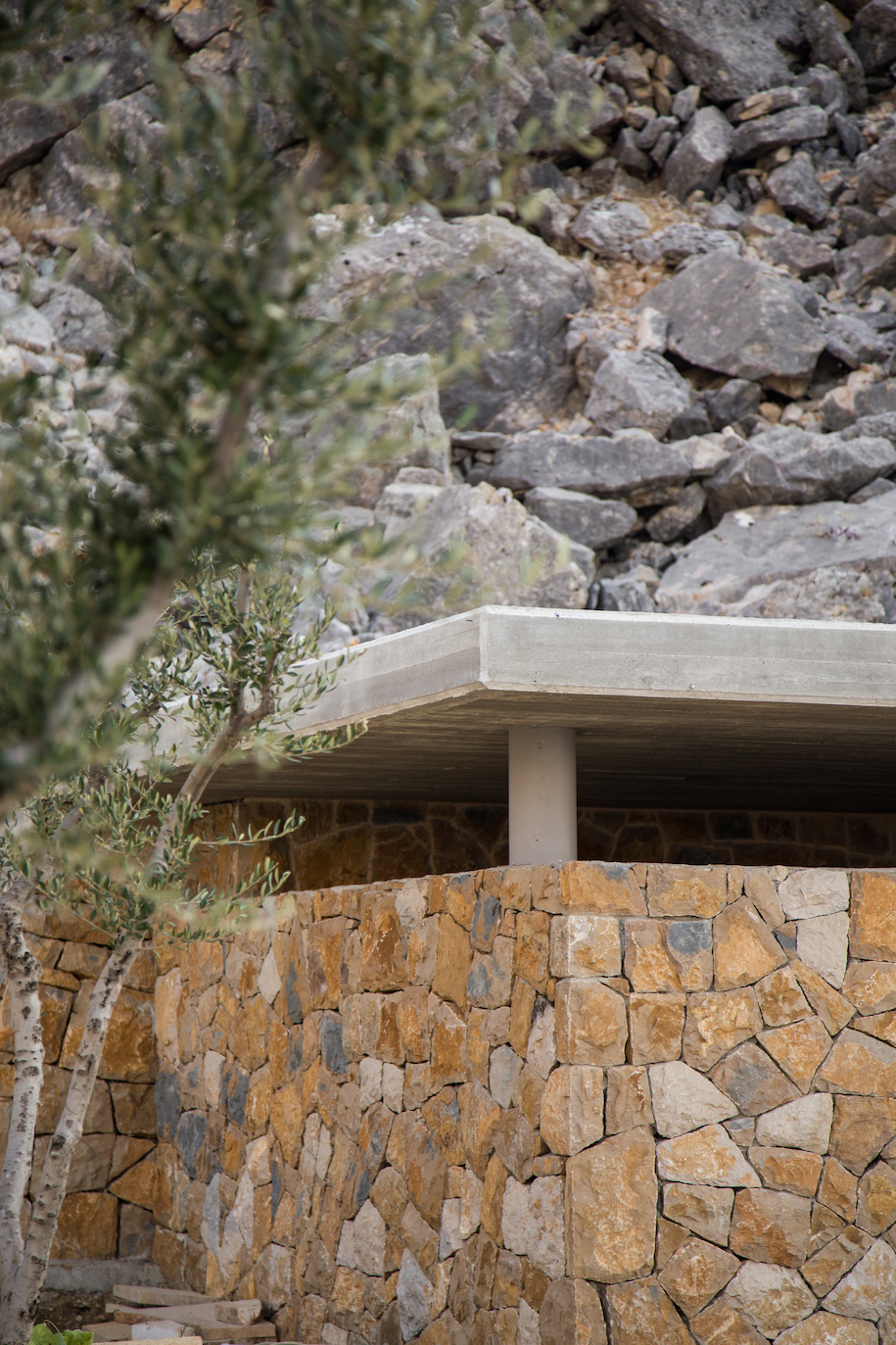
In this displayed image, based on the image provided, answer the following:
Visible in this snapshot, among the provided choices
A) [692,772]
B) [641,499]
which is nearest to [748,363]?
[641,499]

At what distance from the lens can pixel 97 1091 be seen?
922 centimetres

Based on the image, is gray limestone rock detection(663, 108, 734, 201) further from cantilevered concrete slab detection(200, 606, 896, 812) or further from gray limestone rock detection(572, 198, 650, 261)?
cantilevered concrete slab detection(200, 606, 896, 812)

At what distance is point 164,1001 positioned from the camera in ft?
30.4

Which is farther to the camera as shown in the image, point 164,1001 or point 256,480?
point 164,1001

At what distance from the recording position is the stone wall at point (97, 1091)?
29.8ft

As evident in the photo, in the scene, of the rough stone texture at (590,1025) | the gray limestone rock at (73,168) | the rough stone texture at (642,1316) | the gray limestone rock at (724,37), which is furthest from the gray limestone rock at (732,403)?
the rough stone texture at (642,1316)

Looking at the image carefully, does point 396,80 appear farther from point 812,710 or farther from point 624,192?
point 624,192

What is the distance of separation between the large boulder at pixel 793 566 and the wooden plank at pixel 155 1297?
1327cm

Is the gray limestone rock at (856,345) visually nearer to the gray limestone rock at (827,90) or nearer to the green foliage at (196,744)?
the gray limestone rock at (827,90)

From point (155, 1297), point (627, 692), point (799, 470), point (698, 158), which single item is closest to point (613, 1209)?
point (627, 692)

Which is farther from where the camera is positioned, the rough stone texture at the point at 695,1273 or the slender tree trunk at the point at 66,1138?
the slender tree trunk at the point at 66,1138

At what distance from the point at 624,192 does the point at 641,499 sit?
425 inches

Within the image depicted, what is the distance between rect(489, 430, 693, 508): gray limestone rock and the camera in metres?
24.7

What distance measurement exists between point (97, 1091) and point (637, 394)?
19.9 meters
